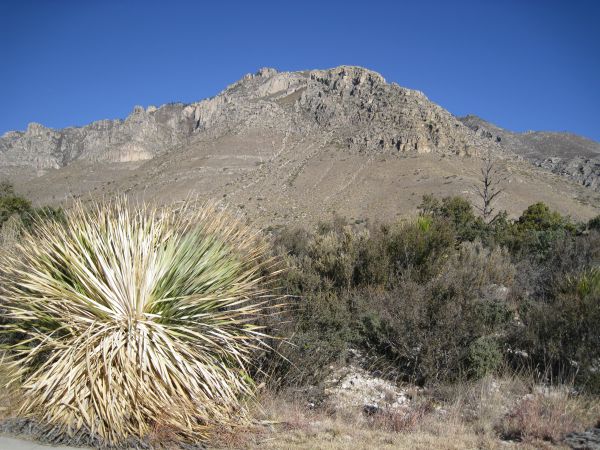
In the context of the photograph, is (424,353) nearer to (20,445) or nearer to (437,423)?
(437,423)

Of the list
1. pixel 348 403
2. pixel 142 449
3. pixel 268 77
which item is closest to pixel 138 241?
pixel 142 449

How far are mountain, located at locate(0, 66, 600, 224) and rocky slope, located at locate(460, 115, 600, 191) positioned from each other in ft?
7.31

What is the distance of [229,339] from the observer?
206 inches

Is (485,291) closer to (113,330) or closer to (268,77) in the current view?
(113,330)

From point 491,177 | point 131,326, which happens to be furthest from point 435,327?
point 491,177

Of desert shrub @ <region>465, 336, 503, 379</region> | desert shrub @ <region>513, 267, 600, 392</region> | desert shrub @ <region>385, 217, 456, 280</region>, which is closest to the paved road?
desert shrub @ <region>465, 336, 503, 379</region>

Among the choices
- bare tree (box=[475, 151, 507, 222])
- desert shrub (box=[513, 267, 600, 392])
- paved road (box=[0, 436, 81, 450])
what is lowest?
paved road (box=[0, 436, 81, 450])

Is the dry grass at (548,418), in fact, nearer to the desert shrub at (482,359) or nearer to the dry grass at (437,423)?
the dry grass at (437,423)

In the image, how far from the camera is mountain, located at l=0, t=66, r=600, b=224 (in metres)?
49.9

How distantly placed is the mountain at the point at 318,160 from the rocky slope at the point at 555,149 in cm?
223

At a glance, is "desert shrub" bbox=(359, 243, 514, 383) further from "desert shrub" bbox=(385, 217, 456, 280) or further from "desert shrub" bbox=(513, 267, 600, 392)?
"desert shrub" bbox=(385, 217, 456, 280)

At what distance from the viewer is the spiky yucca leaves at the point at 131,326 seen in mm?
4434

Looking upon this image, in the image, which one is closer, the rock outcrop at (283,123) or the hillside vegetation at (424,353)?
the hillside vegetation at (424,353)

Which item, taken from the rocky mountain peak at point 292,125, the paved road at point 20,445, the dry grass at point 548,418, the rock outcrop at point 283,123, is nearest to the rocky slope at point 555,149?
the rocky mountain peak at point 292,125
